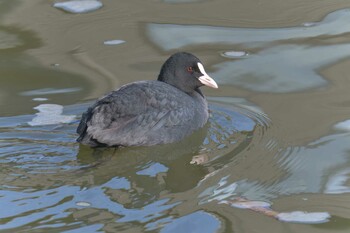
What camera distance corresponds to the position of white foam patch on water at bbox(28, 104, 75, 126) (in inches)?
284

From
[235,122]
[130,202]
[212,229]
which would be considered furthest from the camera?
[235,122]

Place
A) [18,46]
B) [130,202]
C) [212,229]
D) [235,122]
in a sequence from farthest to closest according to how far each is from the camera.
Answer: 1. [18,46]
2. [235,122]
3. [130,202]
4. [212,229]

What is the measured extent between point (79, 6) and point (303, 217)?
195 inches

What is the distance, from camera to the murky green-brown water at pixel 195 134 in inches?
216

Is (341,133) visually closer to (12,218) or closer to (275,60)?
(275,60)

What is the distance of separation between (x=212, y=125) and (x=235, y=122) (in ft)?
0.64

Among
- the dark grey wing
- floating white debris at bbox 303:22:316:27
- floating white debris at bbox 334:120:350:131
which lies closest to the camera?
the dark grey wing

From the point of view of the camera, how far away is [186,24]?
361 inches

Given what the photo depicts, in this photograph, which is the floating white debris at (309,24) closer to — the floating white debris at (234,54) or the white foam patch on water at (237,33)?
the white foam patch on water at (237,33)

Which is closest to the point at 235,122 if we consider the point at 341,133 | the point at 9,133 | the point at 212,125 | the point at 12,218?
the point at 212,125

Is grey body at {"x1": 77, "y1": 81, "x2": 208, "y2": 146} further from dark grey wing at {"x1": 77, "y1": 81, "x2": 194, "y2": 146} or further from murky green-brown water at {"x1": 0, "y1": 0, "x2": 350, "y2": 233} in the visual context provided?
murky green-brown water at {"x1": 0, "y1": 0, "x2": 350, "y2": 233}

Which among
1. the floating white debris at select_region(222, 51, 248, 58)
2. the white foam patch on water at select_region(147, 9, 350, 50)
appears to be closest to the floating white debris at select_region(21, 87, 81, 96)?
the white foam patch on water at select_region(147, 9, 350, 50)

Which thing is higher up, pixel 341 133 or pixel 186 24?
pixel 186 24

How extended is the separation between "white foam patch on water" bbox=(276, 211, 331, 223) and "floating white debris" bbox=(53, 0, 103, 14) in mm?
4741
